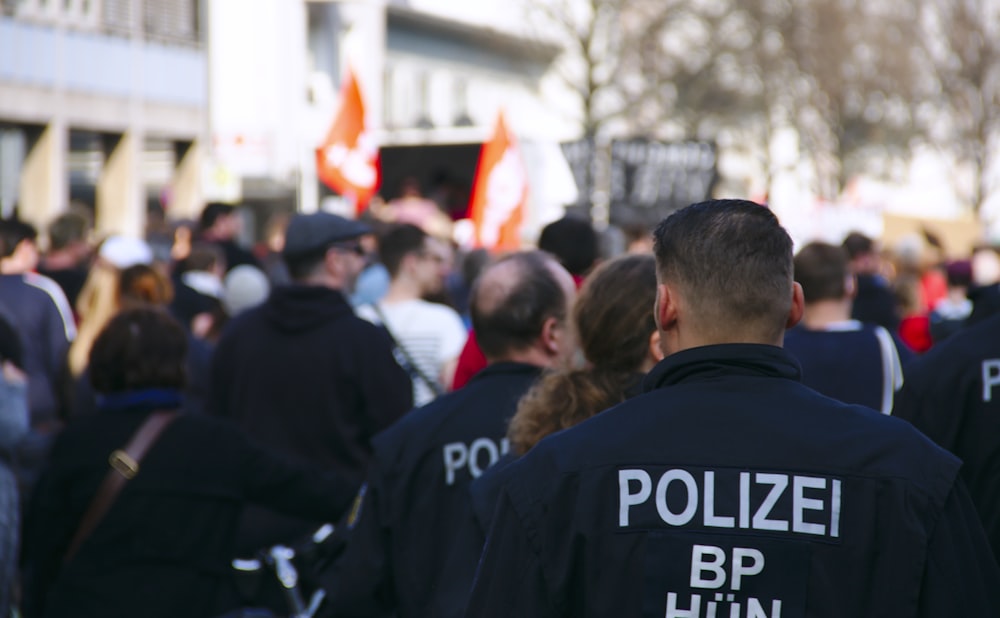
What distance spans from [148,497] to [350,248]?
186 centimetres

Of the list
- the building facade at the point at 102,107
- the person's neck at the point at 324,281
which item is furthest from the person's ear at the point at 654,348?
the building facade at the point at 102,107

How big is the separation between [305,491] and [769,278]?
2.78 meters

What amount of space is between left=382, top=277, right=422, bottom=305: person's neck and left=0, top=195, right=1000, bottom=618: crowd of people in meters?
0.02

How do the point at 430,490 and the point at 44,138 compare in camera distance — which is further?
the point at 44,138

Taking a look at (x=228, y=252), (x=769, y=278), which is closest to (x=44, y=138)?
(x=228, y=252)

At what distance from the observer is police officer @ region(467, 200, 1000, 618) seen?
2496 millimetres

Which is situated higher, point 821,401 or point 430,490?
point 821,401

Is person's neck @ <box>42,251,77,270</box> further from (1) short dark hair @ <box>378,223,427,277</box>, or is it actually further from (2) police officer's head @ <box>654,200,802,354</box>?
(2) police officer's head @ <box>654,200,802,354</box>

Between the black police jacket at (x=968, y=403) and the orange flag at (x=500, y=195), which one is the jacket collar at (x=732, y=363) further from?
the orange flag at (x=500, y=195)

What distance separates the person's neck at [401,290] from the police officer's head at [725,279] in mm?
4872

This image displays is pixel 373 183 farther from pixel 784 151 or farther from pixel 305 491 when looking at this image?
pixel 784 151

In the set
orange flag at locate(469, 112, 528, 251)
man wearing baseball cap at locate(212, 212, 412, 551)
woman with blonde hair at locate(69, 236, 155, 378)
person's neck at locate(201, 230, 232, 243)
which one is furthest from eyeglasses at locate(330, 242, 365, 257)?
orange flag at locate(469, 112, 528, 251)

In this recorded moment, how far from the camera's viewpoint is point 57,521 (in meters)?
4.95

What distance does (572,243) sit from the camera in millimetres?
6891
